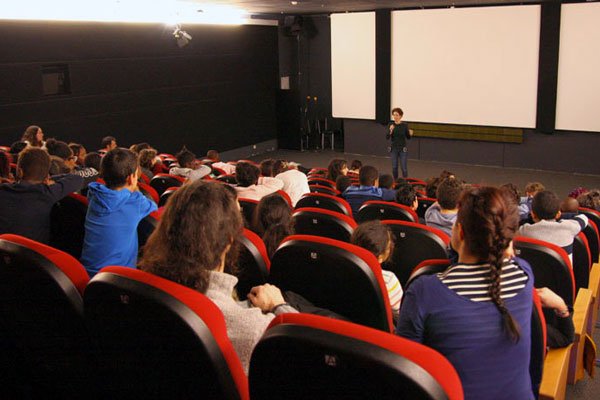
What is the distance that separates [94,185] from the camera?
9.78ft

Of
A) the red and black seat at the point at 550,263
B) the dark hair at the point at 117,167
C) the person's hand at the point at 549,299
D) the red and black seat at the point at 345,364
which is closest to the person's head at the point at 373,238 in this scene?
the red and black seat at the point at 550,263

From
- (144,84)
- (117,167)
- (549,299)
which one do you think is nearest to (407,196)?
(117,167)

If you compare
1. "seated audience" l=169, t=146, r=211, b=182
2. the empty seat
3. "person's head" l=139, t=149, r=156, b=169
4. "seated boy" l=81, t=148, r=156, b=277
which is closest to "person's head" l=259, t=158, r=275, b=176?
"seated audience" l=169, t=146, r=211, b=182

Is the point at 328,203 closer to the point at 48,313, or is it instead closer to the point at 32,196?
the point at 32,196

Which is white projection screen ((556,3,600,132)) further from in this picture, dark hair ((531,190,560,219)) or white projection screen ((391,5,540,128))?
dark hair ((531,190,560,219))

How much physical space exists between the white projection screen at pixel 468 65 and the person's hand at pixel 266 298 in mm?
10011

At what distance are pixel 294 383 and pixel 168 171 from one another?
6.24 metres

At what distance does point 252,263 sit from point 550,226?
2.10m

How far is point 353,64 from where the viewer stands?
12656 millimetres

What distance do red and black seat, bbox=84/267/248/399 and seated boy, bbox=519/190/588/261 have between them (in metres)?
2.73

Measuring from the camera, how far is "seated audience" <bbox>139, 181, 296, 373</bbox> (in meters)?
1.61

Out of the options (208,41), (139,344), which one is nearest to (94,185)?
(139,344)

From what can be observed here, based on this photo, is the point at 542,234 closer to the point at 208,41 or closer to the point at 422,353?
the point at 422,353

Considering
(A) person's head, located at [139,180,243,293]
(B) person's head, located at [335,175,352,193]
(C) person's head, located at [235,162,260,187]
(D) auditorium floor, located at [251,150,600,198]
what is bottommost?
(D) auditorium floor, located at [251,150,600,198]
